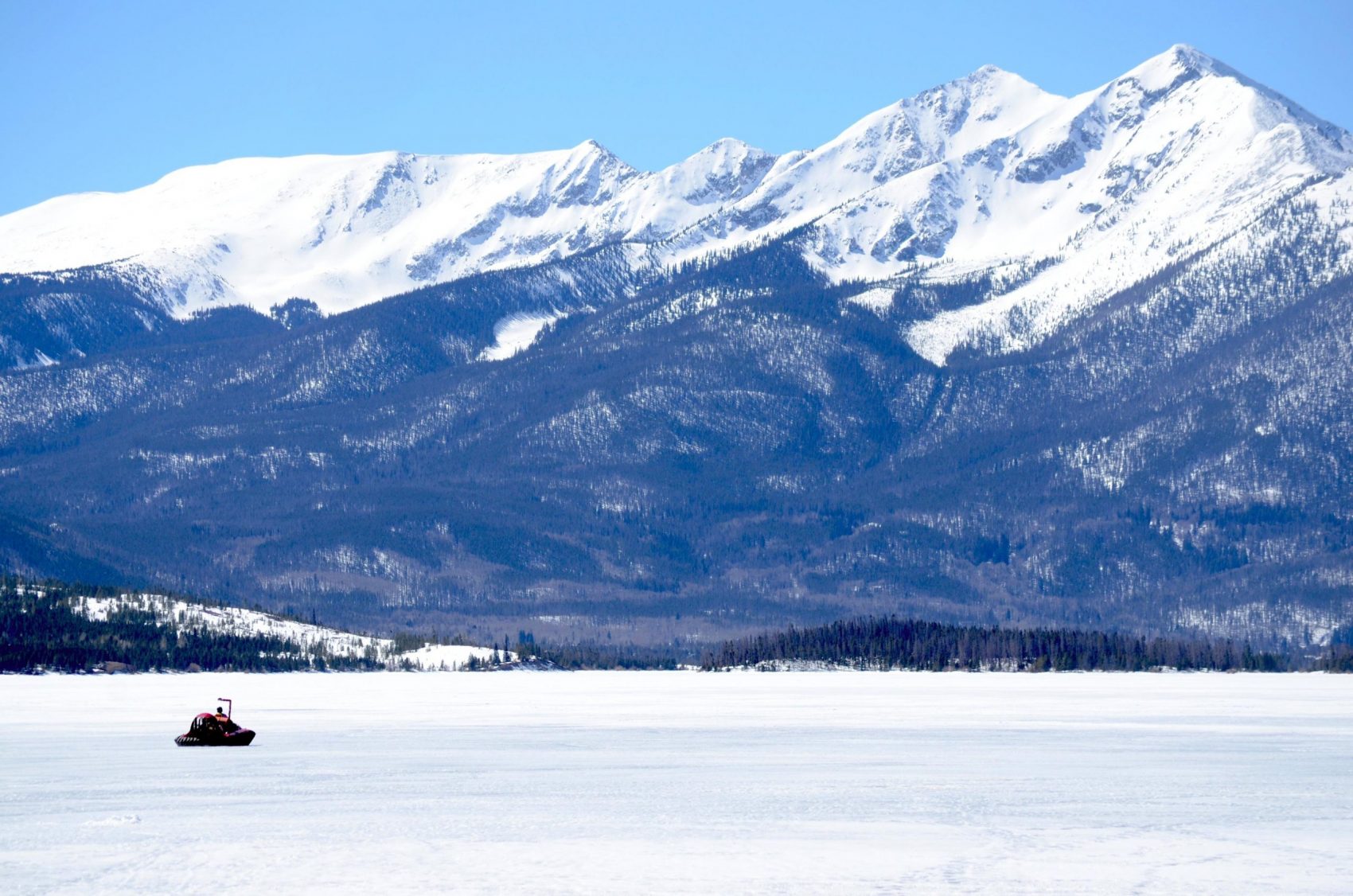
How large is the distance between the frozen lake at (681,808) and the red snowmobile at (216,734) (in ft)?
4.32

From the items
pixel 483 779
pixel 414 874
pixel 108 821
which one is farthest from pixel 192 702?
pixel 414 874

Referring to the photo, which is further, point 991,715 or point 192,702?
point 192,702

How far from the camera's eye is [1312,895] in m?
68.4

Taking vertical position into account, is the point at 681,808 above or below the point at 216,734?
below

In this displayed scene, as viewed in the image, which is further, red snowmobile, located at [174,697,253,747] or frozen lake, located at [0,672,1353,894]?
red snowmobile, located at [174,697,253,747]

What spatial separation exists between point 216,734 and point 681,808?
152ft

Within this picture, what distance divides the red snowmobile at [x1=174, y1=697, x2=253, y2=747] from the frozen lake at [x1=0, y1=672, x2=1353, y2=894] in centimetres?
132

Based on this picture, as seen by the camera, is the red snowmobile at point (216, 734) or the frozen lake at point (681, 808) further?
the red snowmobile at point (216, 734)

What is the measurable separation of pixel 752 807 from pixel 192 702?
111 m

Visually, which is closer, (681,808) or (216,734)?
(681,808)

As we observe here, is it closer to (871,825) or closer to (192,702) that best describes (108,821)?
(871,825)

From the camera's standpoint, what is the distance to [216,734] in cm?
12925

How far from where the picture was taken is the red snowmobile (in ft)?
423

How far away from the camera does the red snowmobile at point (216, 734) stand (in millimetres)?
129000
